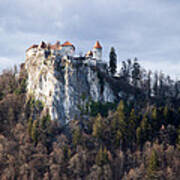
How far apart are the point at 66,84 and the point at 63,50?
10.5 m

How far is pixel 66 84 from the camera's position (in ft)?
220

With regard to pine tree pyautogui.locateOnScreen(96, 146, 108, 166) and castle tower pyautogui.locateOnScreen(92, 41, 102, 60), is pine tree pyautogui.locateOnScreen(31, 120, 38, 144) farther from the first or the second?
castle tower pyautogui.locateOnScreen(92, 41, 102, 60)

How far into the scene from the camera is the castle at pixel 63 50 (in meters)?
70.6

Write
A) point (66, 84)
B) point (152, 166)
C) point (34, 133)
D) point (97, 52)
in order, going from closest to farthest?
point (152, 166) < point (34, 133) < point (66, 84) < point (97, 52)

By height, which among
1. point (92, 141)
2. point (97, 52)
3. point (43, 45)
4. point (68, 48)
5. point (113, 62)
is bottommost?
point (92, 141)

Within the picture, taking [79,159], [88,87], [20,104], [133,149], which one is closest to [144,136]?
[133,149]

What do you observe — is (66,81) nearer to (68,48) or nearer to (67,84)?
(67,84)

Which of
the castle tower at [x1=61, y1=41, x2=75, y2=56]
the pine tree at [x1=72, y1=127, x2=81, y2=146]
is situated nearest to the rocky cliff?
the castle tower at [x1=61, y1=41, x2=75, y2=56]

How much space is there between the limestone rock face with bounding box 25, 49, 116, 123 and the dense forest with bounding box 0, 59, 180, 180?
219cm

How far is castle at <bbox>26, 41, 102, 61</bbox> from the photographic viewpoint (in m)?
70.6

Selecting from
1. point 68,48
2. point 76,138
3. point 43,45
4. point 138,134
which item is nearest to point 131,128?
point 138,134

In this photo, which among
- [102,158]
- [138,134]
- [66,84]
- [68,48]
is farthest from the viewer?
[68,48]

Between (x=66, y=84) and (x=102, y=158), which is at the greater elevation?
(x=66, y=84)

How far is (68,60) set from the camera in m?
68.3
